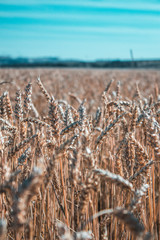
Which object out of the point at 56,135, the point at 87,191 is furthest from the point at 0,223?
the point at 56,135

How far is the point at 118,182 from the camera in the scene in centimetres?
84

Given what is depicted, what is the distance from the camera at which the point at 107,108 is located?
178cm

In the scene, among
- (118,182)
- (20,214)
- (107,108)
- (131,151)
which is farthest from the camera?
(107,108)

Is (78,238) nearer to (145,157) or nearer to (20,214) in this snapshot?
(20,214)

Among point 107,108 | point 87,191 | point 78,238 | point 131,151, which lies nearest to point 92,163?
point 87,191

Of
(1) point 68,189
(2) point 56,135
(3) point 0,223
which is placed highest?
(2) point 56,135

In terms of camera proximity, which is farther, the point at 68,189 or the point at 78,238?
the point at 68,189

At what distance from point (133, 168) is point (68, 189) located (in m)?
0.57

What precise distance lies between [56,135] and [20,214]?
1.73 feet

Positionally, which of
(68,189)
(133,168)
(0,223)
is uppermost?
Answer: (0,223)

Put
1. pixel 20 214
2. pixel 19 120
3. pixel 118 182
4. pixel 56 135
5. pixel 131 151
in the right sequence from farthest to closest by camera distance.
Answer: pixel 19 120
pixel 131 151
pixel 56 135
pixel 118 182
pixel 20 214

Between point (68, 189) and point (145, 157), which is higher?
point (145, 157)

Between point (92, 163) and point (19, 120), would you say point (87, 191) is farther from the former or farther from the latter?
point (19, 120)

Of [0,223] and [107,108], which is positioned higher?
[107,108]
